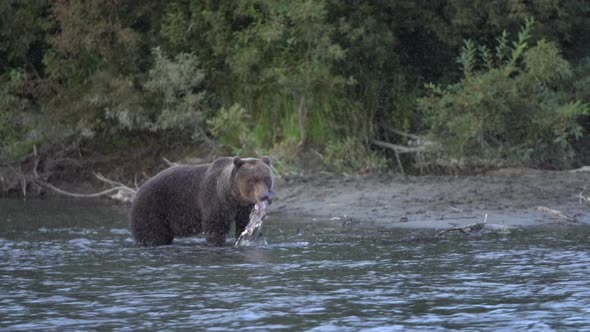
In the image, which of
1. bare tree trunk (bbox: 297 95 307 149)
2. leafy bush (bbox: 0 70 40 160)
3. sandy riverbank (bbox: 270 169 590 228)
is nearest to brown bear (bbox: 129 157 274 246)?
sandy riverbank (bbox: 270 169 590 228)

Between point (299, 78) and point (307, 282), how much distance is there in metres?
10.1

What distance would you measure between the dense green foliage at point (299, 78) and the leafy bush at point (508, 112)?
0.11ft

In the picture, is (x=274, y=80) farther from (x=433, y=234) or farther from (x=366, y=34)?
(x=433, y=234)

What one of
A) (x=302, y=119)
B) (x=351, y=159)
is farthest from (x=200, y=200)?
(x=302, y=119)

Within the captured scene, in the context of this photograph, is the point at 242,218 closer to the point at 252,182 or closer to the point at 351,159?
the point at 252,182

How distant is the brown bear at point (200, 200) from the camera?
1153 cm

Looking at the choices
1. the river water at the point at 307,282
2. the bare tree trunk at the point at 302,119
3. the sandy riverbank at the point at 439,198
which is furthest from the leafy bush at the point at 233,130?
the river water at the point at 307,282

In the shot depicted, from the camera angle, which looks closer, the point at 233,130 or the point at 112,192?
the point at 233,130

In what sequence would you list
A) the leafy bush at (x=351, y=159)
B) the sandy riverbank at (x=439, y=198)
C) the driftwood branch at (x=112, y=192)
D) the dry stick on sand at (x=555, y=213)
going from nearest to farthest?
1. the dry stick on sand at (x=555, y=213)
2. the sandy riverbank at (x=439, y=198)
3. the leafy bush at (x=351, y=159)
4. the driftwood branch at (x=112, y=192)

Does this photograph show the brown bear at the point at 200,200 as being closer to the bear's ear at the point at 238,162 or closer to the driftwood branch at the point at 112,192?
the bear's ear at the point at 238,162

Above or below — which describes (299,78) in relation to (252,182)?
above

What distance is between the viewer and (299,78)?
19375 mm

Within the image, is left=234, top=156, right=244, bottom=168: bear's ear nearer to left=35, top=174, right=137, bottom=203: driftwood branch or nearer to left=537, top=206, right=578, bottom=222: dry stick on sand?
left=537, top=206, right=578, bottom=222: dry stick on sand

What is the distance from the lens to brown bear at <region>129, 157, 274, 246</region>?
454 inches
